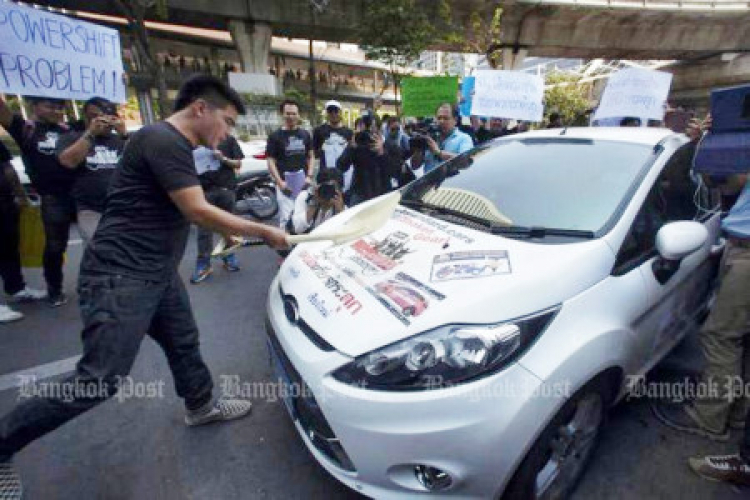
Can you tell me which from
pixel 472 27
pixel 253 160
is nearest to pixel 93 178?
pixel 253 160

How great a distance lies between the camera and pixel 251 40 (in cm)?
1647

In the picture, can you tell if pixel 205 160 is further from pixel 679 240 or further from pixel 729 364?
pixel 729 364

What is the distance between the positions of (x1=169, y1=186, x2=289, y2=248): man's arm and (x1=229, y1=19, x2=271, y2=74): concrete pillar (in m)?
17.2

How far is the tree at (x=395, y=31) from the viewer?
12.8m

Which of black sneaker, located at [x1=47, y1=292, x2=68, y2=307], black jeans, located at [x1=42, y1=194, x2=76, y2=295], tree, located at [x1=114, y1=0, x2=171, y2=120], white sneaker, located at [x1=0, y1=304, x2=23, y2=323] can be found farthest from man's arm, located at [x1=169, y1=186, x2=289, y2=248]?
tree, located at [x1=114, y1=0, x2=171, y2=120]

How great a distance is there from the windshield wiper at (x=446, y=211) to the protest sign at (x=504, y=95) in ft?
10.7

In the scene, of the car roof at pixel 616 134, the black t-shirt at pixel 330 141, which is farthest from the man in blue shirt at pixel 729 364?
the black t-shirt at pixel 330 141

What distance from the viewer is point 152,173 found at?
1.68 metres

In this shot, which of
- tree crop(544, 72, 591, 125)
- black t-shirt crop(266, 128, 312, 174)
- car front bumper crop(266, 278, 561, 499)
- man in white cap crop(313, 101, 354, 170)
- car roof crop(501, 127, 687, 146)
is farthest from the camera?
tree crop(544, 72, 591, 125)

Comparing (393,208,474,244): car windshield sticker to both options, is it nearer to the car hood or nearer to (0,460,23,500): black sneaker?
the car hood

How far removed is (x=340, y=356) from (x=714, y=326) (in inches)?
71.9

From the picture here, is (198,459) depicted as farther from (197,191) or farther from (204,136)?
(204,136)

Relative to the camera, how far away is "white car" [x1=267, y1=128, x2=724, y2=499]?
1394 mm

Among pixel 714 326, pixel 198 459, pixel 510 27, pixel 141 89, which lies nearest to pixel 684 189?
pixel 714 326
